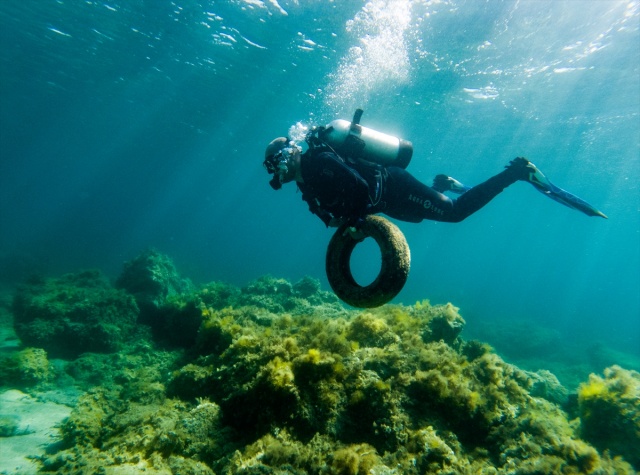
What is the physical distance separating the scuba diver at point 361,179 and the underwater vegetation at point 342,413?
2.18m

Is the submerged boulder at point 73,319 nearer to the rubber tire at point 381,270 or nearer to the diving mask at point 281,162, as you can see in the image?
the diving mask at point 281,162

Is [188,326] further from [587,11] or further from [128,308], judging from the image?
[587,11]

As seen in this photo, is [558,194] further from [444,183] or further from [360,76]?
[360,76]

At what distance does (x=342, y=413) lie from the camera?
4.21m

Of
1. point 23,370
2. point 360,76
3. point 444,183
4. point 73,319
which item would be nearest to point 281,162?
point 444,183

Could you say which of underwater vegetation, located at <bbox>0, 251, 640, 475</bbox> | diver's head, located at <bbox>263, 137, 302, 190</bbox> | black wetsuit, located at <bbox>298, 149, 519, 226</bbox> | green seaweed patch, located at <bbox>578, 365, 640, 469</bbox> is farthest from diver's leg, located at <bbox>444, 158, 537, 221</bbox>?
green seaweed patch, located at <bbox>578, 365, 640, 469</bbox>

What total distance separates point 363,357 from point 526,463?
2.35m

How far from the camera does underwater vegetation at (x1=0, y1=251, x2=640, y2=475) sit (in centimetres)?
372

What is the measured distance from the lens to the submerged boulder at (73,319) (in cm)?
956

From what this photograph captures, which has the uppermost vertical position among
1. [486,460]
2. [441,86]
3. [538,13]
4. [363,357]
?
[441,86]

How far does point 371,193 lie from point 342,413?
9.39 feet

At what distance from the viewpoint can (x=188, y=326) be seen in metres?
9.41

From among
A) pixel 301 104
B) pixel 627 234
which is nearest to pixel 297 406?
pixel 301 104

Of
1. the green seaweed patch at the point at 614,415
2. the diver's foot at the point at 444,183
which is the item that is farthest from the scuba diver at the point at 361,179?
the green seaweed patch at the point at 614,415
